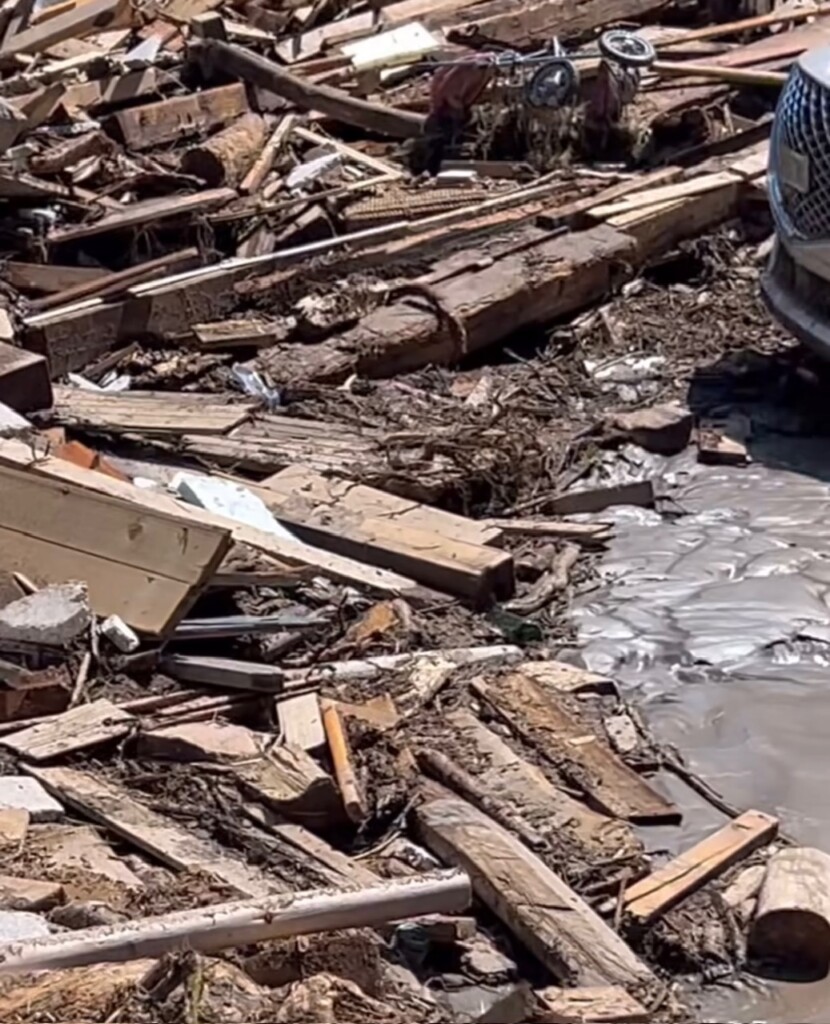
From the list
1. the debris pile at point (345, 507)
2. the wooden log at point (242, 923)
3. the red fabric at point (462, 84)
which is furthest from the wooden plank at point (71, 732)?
the red fabric at point (462, 84)

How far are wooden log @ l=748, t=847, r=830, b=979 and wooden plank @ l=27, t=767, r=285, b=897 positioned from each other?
4.25 feet

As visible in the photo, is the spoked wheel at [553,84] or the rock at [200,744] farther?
the spoked wheel at [553,84]

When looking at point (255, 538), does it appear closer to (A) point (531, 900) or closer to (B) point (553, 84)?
(A) point (531, 900)

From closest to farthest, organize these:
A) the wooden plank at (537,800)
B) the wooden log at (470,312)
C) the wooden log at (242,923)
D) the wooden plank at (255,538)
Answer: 1. the wooden log at (242,923)
2. the wooden plank at (537,800)
3. the wooden plank at (255,538)
4. the wooden log at (470,312)

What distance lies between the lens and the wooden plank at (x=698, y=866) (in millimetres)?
5422

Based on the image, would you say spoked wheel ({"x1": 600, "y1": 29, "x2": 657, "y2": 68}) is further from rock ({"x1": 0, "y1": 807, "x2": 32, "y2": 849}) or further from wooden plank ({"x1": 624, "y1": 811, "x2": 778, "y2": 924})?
rock ({"x1": 0, "y1": 807, "x2": 32, "y2": 849})

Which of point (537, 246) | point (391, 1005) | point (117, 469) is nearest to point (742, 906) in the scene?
point (391, 1005)

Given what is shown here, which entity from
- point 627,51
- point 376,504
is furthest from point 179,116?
point 376,504

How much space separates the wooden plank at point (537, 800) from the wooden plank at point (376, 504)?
1435 millimetres

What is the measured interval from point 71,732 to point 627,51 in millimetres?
6992

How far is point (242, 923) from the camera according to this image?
15.5 feet

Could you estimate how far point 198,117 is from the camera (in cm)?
1250

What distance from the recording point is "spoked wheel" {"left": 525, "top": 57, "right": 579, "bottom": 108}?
465 inches

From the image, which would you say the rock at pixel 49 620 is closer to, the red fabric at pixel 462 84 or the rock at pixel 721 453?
the rock at pixel 721 453
